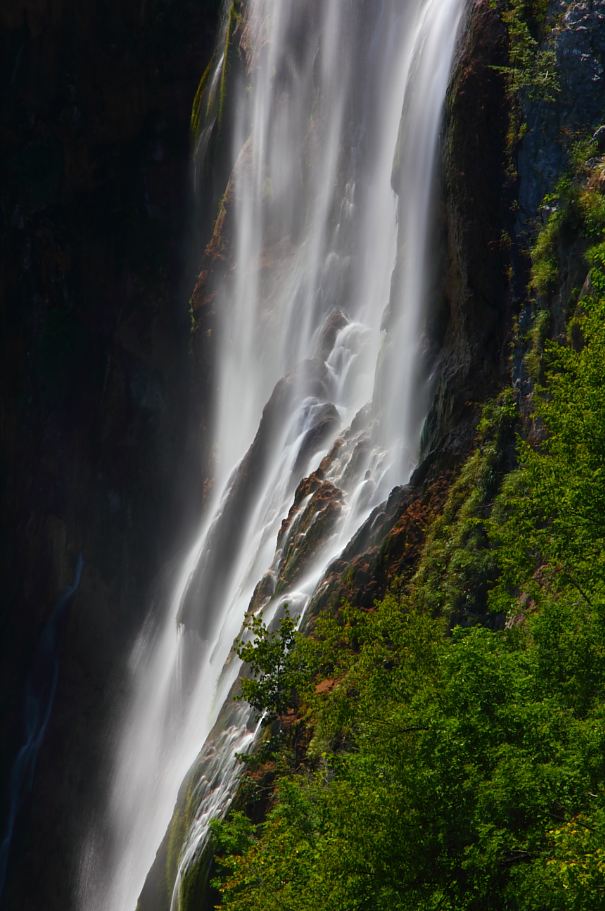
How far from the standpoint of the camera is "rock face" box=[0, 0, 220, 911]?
44188 mm

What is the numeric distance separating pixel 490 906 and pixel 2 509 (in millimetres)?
42146

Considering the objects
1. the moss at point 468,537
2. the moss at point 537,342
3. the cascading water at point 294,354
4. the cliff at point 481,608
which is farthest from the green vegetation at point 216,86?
the moss at point 468,537

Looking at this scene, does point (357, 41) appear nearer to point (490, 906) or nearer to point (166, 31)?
point (166, 31)

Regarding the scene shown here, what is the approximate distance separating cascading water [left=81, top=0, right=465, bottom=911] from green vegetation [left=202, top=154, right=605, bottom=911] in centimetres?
847

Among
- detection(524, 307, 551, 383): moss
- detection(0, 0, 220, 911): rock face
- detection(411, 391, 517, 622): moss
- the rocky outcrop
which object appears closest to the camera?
detection(411, 391, 517, 622): moss

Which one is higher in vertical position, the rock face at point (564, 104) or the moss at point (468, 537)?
the rock face at point (564, 104)

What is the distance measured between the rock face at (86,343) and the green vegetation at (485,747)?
96.7ft

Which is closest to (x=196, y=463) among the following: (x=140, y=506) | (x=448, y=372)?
(x=140, y=506)

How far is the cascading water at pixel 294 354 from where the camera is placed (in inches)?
958

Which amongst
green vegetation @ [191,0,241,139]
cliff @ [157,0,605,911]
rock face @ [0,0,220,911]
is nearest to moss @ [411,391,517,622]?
cliff @ [157,0,605,911]

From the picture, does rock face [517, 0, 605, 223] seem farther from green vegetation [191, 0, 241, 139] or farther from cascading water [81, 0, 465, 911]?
green vegetation [191, 0, 241, 139]

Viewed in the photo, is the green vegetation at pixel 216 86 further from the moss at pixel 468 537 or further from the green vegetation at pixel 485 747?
the green vegetation at pixel 485 747

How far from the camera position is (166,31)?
48.0 m

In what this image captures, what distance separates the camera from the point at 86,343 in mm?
50156
